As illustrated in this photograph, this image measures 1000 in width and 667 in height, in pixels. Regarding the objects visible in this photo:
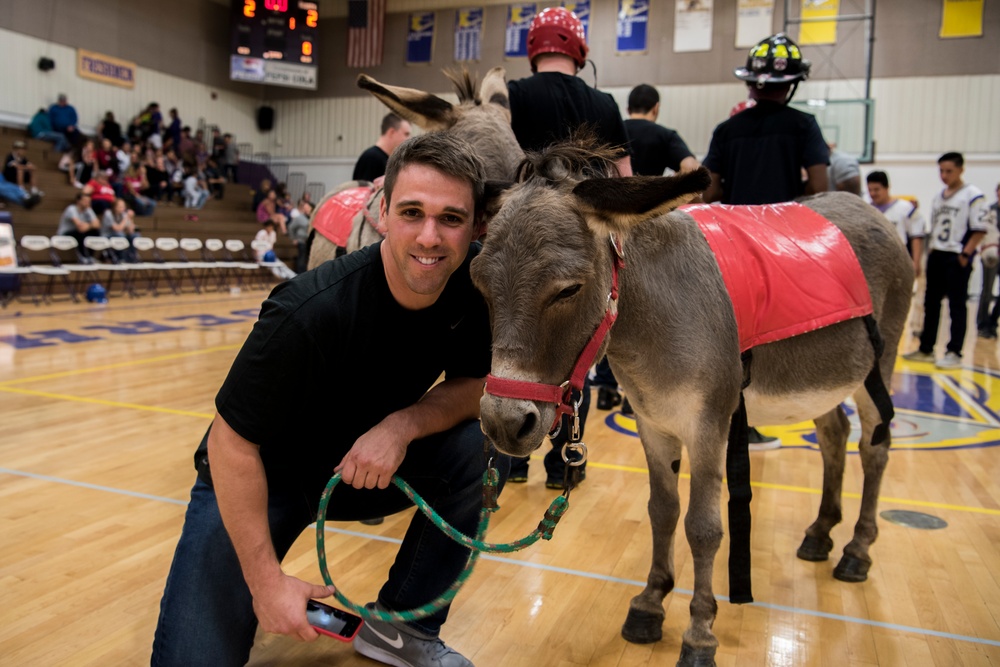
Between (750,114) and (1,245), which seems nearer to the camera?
(750,114)

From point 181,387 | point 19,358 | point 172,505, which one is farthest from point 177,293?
point 172,505

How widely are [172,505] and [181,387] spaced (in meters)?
3.17

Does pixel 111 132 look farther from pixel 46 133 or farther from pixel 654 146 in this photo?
pixel 654 146

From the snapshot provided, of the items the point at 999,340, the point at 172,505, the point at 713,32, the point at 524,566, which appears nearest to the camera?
the point at 524,566

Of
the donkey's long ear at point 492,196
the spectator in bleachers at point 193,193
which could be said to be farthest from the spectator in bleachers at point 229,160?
the donkey's long ear at point 492,196

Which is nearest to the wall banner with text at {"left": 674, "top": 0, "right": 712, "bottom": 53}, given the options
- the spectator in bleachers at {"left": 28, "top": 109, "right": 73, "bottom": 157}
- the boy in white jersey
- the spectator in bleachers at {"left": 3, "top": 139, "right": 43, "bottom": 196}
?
the boy in white jersey

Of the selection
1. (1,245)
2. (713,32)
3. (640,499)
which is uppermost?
(713,32)

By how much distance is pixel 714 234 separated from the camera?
2740 millimetres

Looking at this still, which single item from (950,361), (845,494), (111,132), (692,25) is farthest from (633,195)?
(692,25)

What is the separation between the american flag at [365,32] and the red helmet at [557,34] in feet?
76.1

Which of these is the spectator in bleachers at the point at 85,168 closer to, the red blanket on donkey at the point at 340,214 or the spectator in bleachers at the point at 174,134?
the spectator in bleachers at the point at 174,134

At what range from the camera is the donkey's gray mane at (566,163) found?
7.08ft

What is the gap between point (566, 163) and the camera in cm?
219

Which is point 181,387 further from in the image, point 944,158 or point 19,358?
point 944,158
